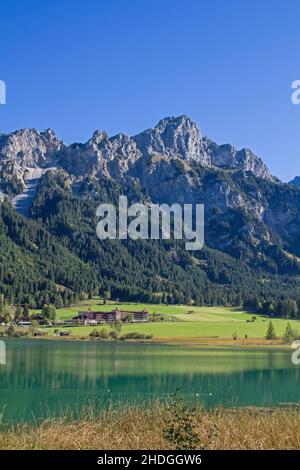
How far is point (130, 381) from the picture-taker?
65.8 m

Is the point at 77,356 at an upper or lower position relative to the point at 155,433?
lower

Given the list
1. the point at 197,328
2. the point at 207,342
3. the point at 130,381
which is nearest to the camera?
the point at 130,381

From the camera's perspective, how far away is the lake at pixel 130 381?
156 ft

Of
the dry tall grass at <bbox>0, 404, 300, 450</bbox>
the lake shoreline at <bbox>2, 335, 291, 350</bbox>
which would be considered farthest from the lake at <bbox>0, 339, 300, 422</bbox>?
the lake shoreline at <bbox>2, 335, 291, 350</bbox>

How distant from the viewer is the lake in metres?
47.6

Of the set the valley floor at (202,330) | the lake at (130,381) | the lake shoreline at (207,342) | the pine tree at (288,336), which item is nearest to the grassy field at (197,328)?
the valley floor at (202,330)

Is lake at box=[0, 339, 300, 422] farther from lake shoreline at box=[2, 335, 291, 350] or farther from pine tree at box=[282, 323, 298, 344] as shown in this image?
pine tree at box=[282, 323, 298, 344]

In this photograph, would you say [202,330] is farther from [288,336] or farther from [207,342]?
[288,336]

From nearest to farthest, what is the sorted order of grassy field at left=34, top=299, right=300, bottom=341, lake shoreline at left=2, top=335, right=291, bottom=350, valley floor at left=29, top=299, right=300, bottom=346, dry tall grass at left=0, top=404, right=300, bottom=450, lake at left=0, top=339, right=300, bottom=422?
1. dry tall grass at left=0, top=404, right=300, bottom=450
2. lake at left=0, top=339, right=300, bottom=422
3. lake shoreline at left=2, top=335, right=291, bottom=350
4. valley floor at left=29, top=299, right=300, bottom=346
5. grassy field at left=34, top=299, right=300, bottom=341

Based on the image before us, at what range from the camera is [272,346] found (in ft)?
470

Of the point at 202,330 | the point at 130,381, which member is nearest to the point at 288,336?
the point at 202,330
